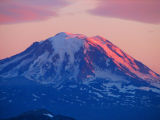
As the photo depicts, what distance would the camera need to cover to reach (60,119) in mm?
127438

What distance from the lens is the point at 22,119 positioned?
126m

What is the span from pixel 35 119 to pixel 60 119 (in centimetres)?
659

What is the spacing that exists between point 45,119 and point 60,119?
13.2 ft

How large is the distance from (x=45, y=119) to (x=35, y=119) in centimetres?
258

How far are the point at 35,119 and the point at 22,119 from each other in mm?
3341

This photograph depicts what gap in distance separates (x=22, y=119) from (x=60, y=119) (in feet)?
32.4

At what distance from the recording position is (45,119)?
126 metres

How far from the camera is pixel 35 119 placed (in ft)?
413
